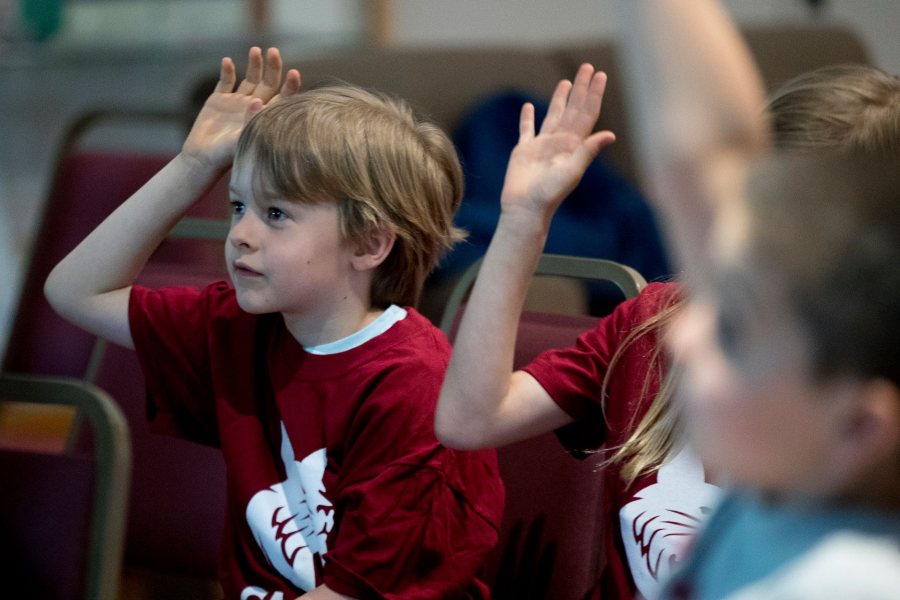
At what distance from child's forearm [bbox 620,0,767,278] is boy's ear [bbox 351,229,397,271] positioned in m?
0.65

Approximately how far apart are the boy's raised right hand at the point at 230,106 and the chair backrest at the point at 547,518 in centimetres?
44

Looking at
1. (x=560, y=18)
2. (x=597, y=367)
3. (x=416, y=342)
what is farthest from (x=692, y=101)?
A: (x=560, y=18)

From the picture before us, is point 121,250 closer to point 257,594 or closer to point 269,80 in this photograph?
point 269,80

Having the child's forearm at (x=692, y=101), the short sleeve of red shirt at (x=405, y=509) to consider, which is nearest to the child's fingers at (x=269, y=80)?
the short sleeve of red shirt at (x=405, y=509)

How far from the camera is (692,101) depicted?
652mm

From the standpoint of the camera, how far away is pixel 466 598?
129 centimetres

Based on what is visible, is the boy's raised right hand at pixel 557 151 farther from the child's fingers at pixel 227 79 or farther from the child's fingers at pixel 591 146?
the child's fingers at pixel 227 79

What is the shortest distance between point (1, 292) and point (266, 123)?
2.87 m

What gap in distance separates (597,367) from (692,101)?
22.1 inches

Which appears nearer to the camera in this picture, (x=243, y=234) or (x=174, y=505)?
(x=243, y=234)

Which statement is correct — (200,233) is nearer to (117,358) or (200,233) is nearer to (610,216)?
(117,358)

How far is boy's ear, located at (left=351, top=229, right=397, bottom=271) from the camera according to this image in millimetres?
1291

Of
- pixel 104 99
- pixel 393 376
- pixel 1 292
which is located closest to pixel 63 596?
pixel 393 376

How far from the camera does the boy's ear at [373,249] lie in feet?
4.24
